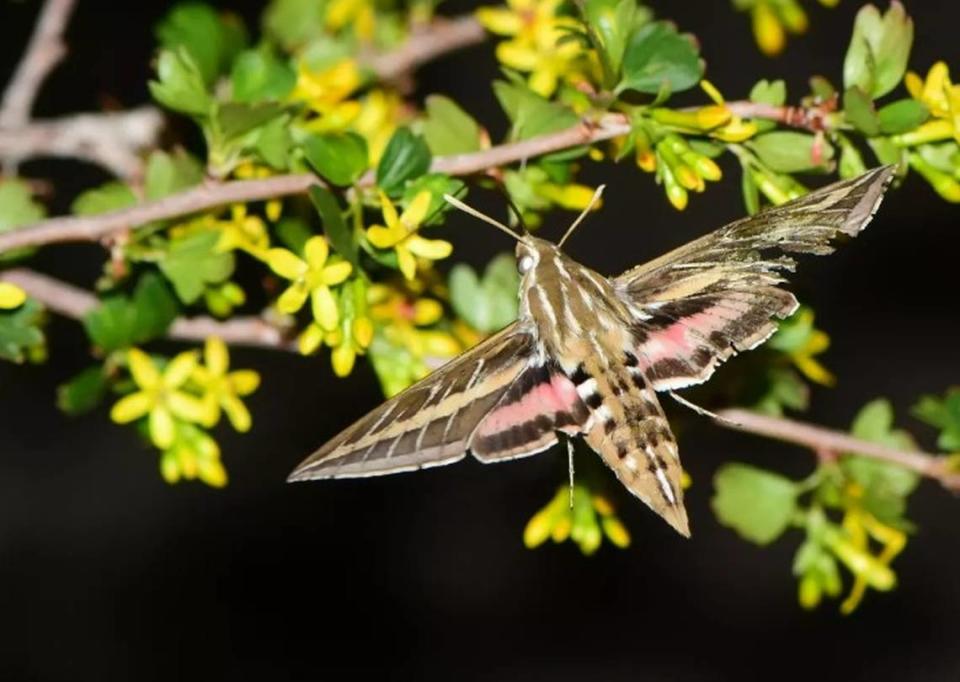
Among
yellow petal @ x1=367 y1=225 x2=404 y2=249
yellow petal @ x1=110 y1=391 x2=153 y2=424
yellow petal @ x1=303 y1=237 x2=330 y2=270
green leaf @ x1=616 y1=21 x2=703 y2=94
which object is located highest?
green leaf @ x1=616 y1=21 x2=703 y2=94

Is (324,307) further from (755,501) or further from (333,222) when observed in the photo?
(755,501)

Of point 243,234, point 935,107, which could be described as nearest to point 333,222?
point 243,234

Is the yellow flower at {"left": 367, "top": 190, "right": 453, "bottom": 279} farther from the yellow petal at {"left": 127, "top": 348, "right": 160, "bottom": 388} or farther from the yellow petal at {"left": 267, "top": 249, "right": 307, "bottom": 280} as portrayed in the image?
the yellow petal at {"left": 127, "top": 348, "right": 160, "bottom": 388}

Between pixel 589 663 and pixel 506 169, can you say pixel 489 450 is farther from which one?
pixel 589 663

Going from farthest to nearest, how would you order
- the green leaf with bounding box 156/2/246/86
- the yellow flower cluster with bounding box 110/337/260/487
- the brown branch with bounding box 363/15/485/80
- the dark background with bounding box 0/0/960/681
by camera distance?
the dark background with bounding box 0/0/960/681 → the brown branch with bounding box 363/15/485/80 → the green leaf with bounding box 156/2/246/86 → the yellow flower cluster with bounding box 110/337/260/487

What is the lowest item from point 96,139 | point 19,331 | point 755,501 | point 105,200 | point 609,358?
point 755,501

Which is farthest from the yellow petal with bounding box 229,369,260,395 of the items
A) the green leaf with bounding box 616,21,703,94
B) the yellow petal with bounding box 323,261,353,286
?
the green leaf with bounding box 616,21,703,94

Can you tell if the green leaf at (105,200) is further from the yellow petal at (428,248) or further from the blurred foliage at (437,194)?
the yellow petal at (428,248)
